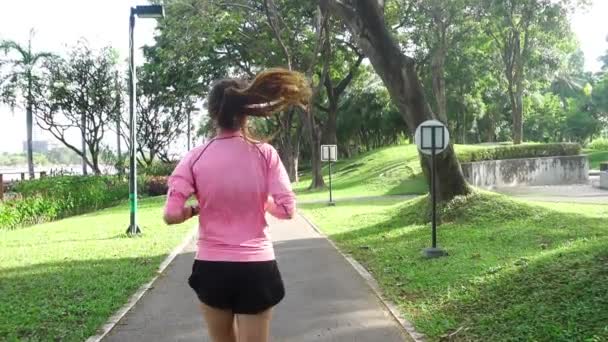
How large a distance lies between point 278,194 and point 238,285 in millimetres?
453

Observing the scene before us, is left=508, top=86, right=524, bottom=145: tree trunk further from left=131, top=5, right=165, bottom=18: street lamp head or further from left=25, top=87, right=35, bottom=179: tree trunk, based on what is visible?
left=25, top=87, right=35, bottom=179: tree trunk

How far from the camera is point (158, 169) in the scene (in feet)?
143

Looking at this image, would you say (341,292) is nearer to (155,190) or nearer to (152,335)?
(152,335)

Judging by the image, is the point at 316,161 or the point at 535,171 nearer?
the point at 535,171

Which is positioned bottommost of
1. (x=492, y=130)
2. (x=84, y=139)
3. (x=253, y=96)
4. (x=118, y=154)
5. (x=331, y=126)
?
(x=118, y=154)

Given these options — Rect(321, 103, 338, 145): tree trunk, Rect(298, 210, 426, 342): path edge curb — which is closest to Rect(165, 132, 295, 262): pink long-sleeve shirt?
Rect(298, 210, 426, 342): path edge curb

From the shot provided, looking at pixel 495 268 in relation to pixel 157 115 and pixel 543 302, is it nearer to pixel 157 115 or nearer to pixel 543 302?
pixel 543 302

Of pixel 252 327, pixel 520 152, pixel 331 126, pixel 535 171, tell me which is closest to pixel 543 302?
pixel 252 327

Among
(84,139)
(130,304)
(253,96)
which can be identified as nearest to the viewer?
(253,96)

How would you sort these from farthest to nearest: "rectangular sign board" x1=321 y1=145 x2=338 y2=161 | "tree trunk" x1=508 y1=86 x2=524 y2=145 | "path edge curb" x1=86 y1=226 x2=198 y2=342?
"tree trunk" x1=508 y1=86 x2=524 y2=145 → "rectangular sign board" x1=321 y1=145 x2=338 y2=161 → "path edge curb" x1=86 y1=226 x2=198 y2=342

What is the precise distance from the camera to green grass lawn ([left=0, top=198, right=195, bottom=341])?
20.4ft

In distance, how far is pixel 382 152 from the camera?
44.1m

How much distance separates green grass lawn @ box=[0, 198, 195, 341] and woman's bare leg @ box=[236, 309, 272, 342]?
3.25m

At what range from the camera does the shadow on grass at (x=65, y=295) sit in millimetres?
6023
